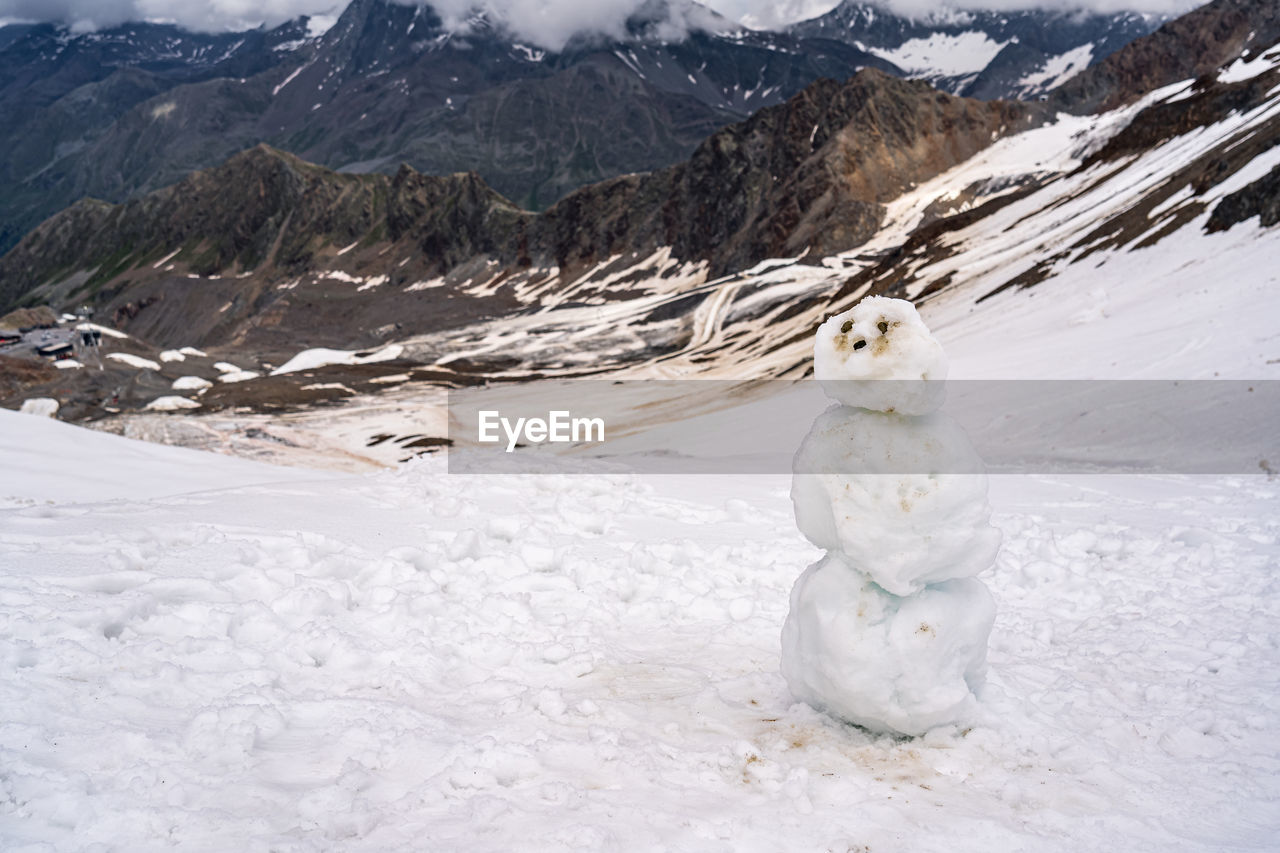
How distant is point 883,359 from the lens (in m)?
5.21

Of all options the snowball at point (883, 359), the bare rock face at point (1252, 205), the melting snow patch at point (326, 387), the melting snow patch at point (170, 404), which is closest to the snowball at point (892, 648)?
the snowball at point (883, 359)

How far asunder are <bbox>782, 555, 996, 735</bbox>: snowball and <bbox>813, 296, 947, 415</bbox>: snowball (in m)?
1.21

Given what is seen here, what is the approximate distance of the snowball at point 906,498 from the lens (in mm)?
5332

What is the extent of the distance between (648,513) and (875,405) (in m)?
6.73

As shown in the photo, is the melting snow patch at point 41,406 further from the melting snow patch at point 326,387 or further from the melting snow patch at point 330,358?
the melting snow patch at point 330,358

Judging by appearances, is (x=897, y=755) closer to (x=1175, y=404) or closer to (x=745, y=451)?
(x=1175, y=404)

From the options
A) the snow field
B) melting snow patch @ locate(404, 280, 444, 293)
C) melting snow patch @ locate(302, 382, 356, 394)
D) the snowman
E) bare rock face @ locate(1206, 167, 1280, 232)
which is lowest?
the snow field

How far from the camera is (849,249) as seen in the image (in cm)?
8450

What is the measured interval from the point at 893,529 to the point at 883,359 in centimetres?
111

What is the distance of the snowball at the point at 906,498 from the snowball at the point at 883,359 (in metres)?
0.19

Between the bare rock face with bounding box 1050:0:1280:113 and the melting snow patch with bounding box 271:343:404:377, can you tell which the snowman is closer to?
the melting snow patch with bounding box 271:343:404:377

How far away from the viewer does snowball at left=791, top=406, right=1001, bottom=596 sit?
17.5 feet

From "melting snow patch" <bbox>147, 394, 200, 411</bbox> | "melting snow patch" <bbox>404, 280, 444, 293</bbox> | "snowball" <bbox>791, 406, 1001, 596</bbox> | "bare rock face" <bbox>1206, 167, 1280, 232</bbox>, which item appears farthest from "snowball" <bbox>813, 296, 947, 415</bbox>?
"melting snow patch" <bbox>404, 280, 444, 293</bbox>

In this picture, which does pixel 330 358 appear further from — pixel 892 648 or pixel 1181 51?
pixel 1181 51
